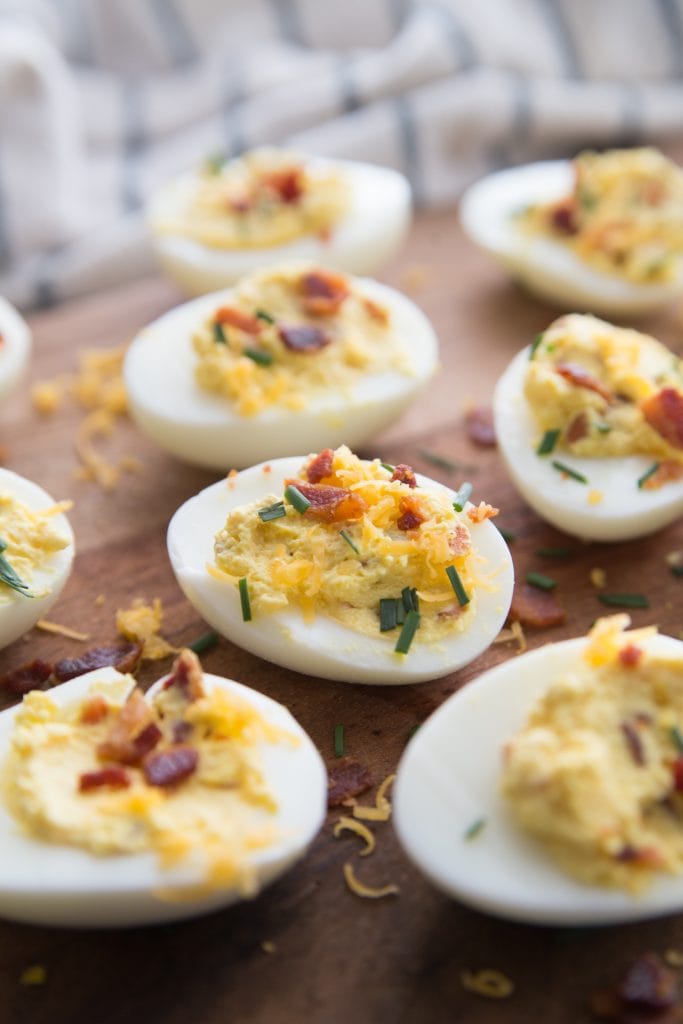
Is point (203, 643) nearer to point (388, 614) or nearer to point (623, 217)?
point (388, 614)

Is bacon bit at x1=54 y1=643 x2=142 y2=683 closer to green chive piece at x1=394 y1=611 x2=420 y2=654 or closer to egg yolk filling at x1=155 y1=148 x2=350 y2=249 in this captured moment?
green chive piece at x1=394 y1=611 x2=420 y2=654

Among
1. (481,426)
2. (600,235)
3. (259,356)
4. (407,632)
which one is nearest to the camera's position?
(407,632)

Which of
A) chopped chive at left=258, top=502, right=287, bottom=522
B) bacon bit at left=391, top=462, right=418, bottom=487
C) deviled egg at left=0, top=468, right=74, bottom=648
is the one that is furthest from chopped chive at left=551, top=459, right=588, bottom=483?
deviled egg at left=0, top=468, right=74, bottom=648

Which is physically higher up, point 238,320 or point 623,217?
point 238,320

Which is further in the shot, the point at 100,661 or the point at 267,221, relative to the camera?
the point at 267,221

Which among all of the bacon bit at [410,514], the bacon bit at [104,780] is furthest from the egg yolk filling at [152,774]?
the bacon bit at [410,514]

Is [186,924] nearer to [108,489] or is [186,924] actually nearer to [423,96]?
[108,489]

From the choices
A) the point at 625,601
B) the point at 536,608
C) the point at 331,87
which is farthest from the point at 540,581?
the point at 331,87
